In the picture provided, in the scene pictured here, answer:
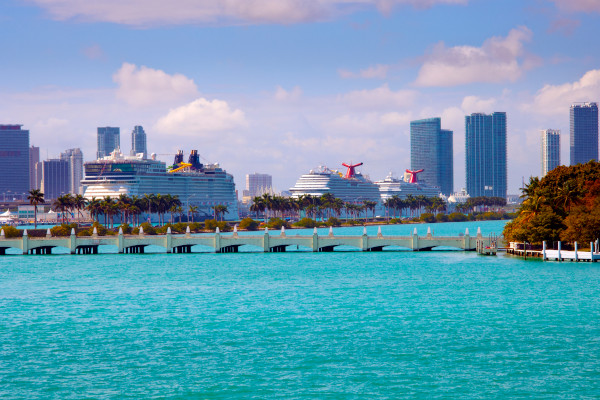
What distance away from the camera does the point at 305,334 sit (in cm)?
5147

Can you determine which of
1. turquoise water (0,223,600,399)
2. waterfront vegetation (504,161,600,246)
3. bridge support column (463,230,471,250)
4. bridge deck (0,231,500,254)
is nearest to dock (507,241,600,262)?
waterfront vegetation (504,161,600,246)

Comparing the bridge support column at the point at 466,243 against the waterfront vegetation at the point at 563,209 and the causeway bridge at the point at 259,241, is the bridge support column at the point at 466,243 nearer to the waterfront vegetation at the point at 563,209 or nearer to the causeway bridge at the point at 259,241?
the causeway bridge at the point at 259,241

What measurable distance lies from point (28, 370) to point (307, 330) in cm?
1731

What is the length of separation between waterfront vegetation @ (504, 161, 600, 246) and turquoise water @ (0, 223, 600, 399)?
517 centimetres

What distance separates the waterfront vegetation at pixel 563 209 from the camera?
9306cm

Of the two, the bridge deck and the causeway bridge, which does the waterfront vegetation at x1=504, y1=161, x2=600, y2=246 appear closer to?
the causeway bridge

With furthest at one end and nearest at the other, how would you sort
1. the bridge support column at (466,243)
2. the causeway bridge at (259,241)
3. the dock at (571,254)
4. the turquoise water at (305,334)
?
the causeway bridge at (259,241) → the bridge support column at (466,243) → the dock at (571,254) → the turquoise water at (305,334)

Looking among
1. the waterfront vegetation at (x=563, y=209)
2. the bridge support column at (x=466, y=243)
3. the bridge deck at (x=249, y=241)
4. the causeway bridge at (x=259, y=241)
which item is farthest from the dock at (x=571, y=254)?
the bridge deck at (x=249, y=241)

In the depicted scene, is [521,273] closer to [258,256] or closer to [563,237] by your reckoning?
[563,237]

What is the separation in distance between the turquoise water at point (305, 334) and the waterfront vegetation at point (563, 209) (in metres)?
5.17

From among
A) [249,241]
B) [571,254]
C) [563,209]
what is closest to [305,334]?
[571,254]

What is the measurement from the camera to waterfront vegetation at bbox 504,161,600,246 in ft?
305

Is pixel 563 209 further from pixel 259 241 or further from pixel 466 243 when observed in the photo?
pixel 259 241

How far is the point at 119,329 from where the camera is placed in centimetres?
5409
